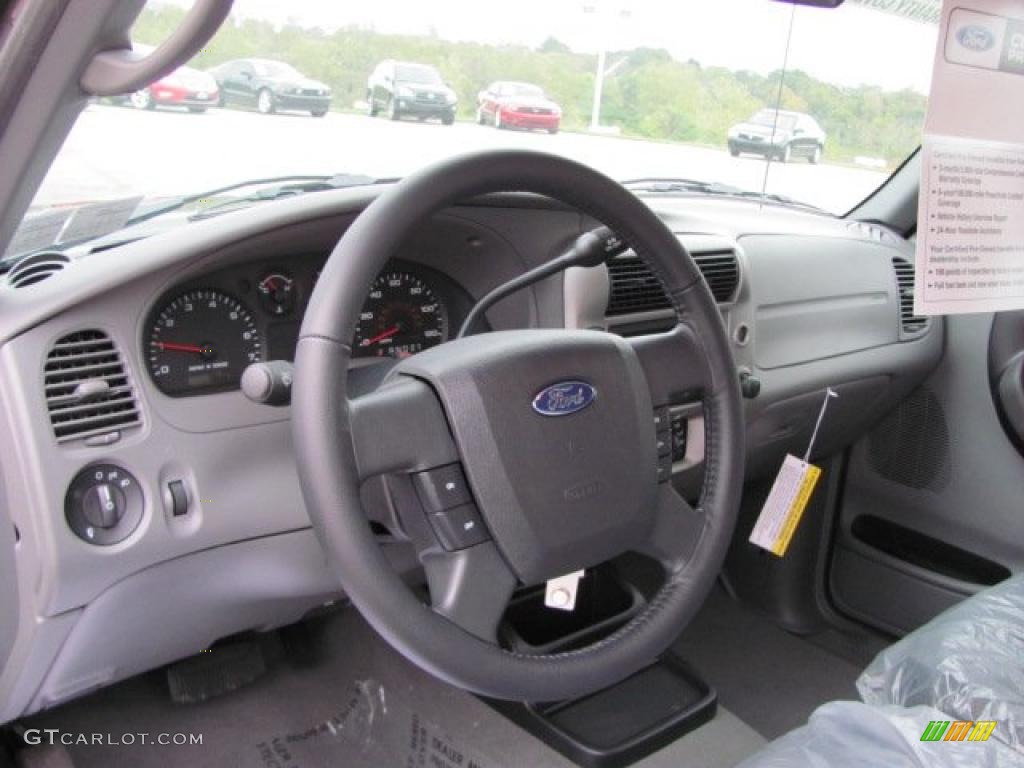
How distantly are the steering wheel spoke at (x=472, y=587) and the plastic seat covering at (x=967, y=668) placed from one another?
0.55 m

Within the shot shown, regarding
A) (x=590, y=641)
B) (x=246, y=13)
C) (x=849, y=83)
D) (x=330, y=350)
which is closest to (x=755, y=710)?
(x=590, y=641)

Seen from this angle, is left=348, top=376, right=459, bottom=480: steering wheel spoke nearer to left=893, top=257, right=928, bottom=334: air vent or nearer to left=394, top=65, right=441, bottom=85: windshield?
left=394, top=65, right=441, bottom=85: windshield

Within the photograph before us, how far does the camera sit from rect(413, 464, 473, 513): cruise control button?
108 centimetres

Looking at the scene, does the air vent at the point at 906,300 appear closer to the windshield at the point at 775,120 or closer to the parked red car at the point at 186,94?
the windshield at the point at 775,120

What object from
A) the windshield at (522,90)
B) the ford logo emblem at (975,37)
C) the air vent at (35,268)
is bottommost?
the air vent at (35,268)

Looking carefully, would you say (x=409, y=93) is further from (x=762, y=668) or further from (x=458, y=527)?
(x=762, y=668)

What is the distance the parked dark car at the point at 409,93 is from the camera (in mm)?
→ 1679

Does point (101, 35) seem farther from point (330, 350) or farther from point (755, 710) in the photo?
point (755, 710)

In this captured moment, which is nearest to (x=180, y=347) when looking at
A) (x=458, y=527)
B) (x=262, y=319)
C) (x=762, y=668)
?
(x=262, y=319)

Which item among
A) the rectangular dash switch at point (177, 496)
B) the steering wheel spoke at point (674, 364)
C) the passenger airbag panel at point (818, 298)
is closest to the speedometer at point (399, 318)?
the rectangular dash switch at point (177, 496)

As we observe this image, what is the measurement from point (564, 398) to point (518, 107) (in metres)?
0.88

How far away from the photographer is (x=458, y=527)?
109 centimetres

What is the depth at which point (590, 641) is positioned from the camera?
6.88 feet

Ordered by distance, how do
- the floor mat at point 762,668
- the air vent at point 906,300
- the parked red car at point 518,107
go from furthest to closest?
the air vent at point 906,300
the floor mat at point 762,668
the parked red car at point 518,107
